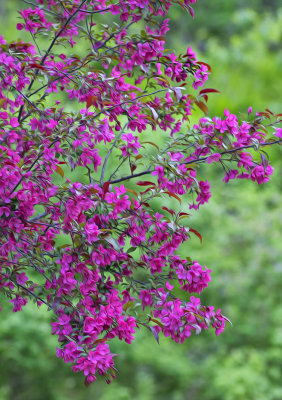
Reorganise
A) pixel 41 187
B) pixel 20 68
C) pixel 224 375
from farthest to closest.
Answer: pixel 224 375 → pixel 20 68 → pixel 41 187

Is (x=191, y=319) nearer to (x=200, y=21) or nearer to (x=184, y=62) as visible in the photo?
(x=184, y=62)

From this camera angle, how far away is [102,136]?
67.9 inches

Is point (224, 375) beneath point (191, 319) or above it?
above

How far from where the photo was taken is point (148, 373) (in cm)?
540

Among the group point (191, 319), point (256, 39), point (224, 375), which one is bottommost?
point (191, 319)

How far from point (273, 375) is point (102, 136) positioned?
351 cm

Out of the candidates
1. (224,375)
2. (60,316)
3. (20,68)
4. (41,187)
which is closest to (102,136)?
(41,187)

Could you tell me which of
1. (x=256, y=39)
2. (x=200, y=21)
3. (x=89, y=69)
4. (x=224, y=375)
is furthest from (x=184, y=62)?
(x=200, y=21)

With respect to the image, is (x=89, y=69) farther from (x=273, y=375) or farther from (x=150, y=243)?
(x=273, y=375)

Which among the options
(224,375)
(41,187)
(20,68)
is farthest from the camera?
(224,375)

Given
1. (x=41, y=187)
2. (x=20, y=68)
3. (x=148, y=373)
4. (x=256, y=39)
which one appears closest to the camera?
(x=41, y=187)

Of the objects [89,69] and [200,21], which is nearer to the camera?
[89,69]

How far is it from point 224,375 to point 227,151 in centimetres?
312

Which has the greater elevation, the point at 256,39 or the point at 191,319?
the point at 256,39
